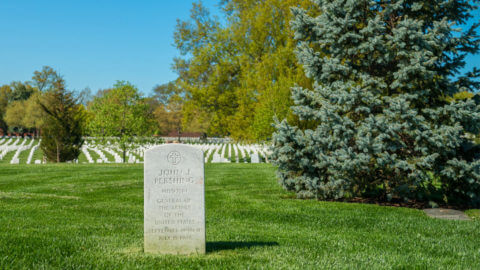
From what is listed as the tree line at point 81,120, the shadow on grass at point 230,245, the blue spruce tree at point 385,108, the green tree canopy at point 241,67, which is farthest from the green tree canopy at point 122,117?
the shadow on grass at point 230,245

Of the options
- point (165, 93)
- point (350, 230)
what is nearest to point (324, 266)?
point (350, 230)

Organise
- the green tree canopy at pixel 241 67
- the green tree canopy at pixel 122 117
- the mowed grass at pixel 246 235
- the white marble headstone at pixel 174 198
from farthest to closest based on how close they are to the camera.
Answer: the green tree canopy at pixel 122 117 < the green tree canopy at pixel 241 67 < the white marble headstone at pixel 174 198 < the mowed grass at pixel 246 235

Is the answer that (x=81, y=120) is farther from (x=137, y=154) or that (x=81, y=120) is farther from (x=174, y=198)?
(x=174, y=198)

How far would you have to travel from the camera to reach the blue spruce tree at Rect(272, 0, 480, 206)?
8844 mm

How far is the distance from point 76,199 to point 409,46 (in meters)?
8.68

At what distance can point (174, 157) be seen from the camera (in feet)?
16.3

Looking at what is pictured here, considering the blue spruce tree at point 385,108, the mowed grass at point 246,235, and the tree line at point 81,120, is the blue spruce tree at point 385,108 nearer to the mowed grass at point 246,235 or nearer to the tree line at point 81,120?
the mowed grass at point 246,235

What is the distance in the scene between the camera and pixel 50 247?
5199mm

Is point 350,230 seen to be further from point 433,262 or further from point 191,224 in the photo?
point 191,224

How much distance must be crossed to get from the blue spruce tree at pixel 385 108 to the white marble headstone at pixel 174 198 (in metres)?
4.78

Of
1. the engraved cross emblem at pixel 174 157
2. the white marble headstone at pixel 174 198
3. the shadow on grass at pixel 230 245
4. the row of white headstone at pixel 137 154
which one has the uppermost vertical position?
the row of white headstone at pixel 137 154

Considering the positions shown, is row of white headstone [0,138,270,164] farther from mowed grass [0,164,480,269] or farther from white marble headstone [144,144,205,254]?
white marble headstone [144,144,205,254]

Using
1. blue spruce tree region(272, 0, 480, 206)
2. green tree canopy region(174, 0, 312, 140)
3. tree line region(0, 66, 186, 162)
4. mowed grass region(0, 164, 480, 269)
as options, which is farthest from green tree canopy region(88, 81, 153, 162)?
blue spruce tree region(272, 0, 480, 206)

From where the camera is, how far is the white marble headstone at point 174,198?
16.2 feet
